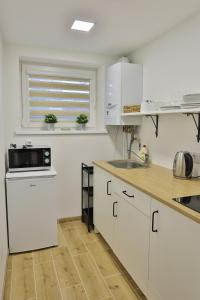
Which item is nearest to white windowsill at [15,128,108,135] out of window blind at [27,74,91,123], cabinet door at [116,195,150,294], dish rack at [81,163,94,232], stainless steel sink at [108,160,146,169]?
window blind at [27,74,91,123]

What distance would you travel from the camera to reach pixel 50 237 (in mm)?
2486

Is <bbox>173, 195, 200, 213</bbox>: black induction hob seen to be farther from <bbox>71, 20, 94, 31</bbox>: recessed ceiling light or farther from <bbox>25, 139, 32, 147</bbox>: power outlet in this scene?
<bbox>25, 139, 32, 147</bbox>: power outlet

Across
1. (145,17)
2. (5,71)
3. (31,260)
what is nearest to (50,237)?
(31,260)

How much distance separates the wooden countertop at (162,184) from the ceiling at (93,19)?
1426 mm

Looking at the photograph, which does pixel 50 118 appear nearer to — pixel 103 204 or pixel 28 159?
pixel 28 159

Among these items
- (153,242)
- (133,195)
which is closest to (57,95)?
(133,195)

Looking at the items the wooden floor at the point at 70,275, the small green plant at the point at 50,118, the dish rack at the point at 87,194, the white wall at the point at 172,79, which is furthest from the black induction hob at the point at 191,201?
the small green plant at the point at 50,118

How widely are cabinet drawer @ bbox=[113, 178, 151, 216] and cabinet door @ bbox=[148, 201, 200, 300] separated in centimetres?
9

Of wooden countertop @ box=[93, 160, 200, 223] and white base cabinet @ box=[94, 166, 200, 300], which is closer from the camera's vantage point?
white base cabinet @ box=[94, 166, 200, 300]

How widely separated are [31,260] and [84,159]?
1.42 meters

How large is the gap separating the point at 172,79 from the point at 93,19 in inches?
38.2

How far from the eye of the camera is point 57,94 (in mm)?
3086

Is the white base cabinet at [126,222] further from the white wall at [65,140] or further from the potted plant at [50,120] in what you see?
the potted plant at [50,120]

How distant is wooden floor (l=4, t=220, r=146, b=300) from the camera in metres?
1.82
